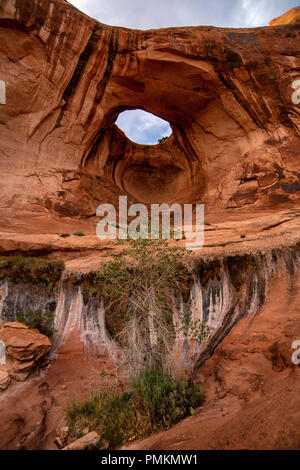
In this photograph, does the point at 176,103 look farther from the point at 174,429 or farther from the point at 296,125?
the point at 174,429

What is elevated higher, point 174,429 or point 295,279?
point 295,279

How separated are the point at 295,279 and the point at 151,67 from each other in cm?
1420

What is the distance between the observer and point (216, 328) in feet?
25.7

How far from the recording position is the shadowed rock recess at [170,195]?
18.9 ft

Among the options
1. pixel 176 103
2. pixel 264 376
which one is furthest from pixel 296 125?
pixel 264 376

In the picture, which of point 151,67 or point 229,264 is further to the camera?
point 151,67

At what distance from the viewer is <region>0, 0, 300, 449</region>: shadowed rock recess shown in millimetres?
5761

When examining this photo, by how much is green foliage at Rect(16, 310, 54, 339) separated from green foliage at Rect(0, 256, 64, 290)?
95cm

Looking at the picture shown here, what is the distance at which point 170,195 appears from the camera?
22469mm

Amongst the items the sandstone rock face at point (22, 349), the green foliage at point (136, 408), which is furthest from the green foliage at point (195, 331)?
the sandstone rock face at point (22, 349)
